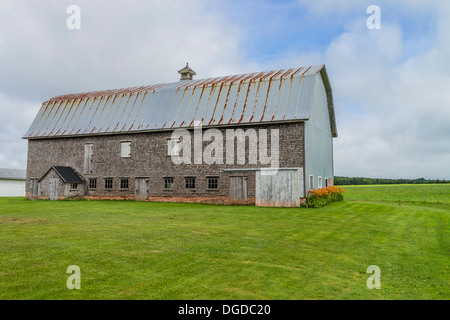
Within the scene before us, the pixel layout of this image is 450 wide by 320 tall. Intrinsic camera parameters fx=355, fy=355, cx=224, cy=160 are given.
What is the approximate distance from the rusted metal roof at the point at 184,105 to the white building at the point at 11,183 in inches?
472

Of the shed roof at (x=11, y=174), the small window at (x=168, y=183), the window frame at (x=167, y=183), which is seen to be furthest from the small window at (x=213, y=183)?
the shed roof at (x=11, y=174)

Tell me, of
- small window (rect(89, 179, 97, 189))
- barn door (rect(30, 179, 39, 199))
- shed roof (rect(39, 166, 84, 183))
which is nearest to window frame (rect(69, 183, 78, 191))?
shed roof (rect(39, 166, 84, 183))

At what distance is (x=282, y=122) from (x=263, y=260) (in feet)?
54.0

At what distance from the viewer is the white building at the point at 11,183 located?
41.3 m

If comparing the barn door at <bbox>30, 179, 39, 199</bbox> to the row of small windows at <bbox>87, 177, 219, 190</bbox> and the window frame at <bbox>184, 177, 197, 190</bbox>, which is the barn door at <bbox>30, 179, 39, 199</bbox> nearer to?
the row of small windows at <bbox>87, 177, 219, 190</bbox>

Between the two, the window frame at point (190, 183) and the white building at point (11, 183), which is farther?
the white building at point (11, 183)

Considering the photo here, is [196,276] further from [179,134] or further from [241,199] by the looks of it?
[179,134]

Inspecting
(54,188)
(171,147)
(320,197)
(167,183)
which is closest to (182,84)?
(171,147)

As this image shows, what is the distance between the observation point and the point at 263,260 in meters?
7.77

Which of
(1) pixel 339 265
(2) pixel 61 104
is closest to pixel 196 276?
(1) pixel 339 265

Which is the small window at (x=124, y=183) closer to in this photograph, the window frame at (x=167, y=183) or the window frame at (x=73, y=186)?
the window frame at (x=167, y=183)

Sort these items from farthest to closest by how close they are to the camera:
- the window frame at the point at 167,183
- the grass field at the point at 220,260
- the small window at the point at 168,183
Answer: the small window at the point at 168,183
the window frame at the point at 167,183
the grass field at the point at 220,260

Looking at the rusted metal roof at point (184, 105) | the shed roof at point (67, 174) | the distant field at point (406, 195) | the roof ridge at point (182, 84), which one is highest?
the roof ridge at point (182, 84)

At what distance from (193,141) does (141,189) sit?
5.99m
